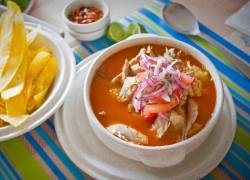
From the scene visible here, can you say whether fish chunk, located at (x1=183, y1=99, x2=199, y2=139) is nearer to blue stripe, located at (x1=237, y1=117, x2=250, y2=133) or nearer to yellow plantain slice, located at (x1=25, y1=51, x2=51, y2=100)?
blue stripe, located at (x1=237, y1=117, x2=250, y2=133)

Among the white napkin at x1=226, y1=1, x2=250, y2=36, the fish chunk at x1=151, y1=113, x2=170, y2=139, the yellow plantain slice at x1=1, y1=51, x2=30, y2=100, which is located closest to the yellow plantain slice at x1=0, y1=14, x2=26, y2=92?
the yellow plantain slice at x1=1, y1=51, x2=30, y2=100

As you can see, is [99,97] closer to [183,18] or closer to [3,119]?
[3,119]

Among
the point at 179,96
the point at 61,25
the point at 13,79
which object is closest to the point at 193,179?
the point at 179,96

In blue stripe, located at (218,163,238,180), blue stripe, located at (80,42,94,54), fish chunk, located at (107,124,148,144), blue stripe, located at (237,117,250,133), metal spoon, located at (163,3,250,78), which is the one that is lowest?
blue stripe, located at (218,163,238,180)

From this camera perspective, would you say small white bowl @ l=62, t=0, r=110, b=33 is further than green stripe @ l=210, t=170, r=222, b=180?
Yes

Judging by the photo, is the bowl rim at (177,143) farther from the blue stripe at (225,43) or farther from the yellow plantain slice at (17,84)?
the blue stripe at (225,43)

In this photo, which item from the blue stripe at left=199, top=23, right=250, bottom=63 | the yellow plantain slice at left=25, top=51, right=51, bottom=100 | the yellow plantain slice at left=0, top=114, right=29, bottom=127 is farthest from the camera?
the blue stripe at left=199, top=23, right=250, bottom=63

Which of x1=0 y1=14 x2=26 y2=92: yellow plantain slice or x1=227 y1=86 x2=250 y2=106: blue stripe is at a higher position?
x1=0 y1=14 x2=26 y2=92: yellow plantain slice

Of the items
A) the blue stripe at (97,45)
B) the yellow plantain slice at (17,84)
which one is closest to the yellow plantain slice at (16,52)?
the yellow plantain slice at (17,84)
